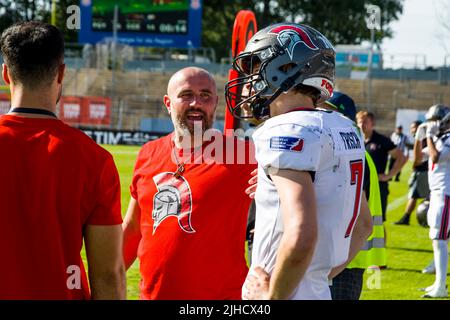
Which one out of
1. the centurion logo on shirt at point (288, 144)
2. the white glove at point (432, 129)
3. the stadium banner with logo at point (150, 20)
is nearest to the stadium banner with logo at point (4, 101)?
the stadium banner with logo at point (150, 20)

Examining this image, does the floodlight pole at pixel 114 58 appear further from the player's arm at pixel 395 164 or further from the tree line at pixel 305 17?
the player's arm at pixel 395 164

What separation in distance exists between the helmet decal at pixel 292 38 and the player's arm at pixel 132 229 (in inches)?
70.2

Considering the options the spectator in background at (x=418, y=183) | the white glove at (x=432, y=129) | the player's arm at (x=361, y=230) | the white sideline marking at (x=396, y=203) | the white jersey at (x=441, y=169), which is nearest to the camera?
the player's arm at (x=361, y=230)

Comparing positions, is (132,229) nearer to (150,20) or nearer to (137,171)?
(137,171)

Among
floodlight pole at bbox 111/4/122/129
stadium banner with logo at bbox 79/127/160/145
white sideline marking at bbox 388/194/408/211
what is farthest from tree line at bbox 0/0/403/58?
white sideline marking at bbox 388/194/408/211

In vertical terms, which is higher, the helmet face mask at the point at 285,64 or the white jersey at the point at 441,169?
the helmet face mask at the point at 285,64

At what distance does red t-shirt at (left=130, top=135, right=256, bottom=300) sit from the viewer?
4.16 meters

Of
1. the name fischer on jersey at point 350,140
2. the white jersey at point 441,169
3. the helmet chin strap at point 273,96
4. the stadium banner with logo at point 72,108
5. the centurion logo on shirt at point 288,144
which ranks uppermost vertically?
the helmet chin strap at point 273,96

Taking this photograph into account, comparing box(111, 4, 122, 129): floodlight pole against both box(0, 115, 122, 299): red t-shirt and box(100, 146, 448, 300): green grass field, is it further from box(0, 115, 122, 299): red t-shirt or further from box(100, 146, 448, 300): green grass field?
box(0, 115, 122, 299): red t-shirt

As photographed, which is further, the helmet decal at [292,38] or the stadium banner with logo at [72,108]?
the stadium banner with logo at [72,108]

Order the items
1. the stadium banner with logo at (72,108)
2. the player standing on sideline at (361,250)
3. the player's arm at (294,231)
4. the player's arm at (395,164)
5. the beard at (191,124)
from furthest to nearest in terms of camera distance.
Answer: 1. the stadium banner with logo at (72,108)
2. the player's arm at (395,164)
3. the player standing on sideline at (361,250)
4. the beard at (191,124)
5. the player's arm at (294,231)

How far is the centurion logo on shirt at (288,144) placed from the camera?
2641 millimetres

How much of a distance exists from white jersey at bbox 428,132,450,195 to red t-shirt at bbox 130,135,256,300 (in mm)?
4929

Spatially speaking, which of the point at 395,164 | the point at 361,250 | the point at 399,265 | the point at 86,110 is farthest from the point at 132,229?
the point at 86,110
